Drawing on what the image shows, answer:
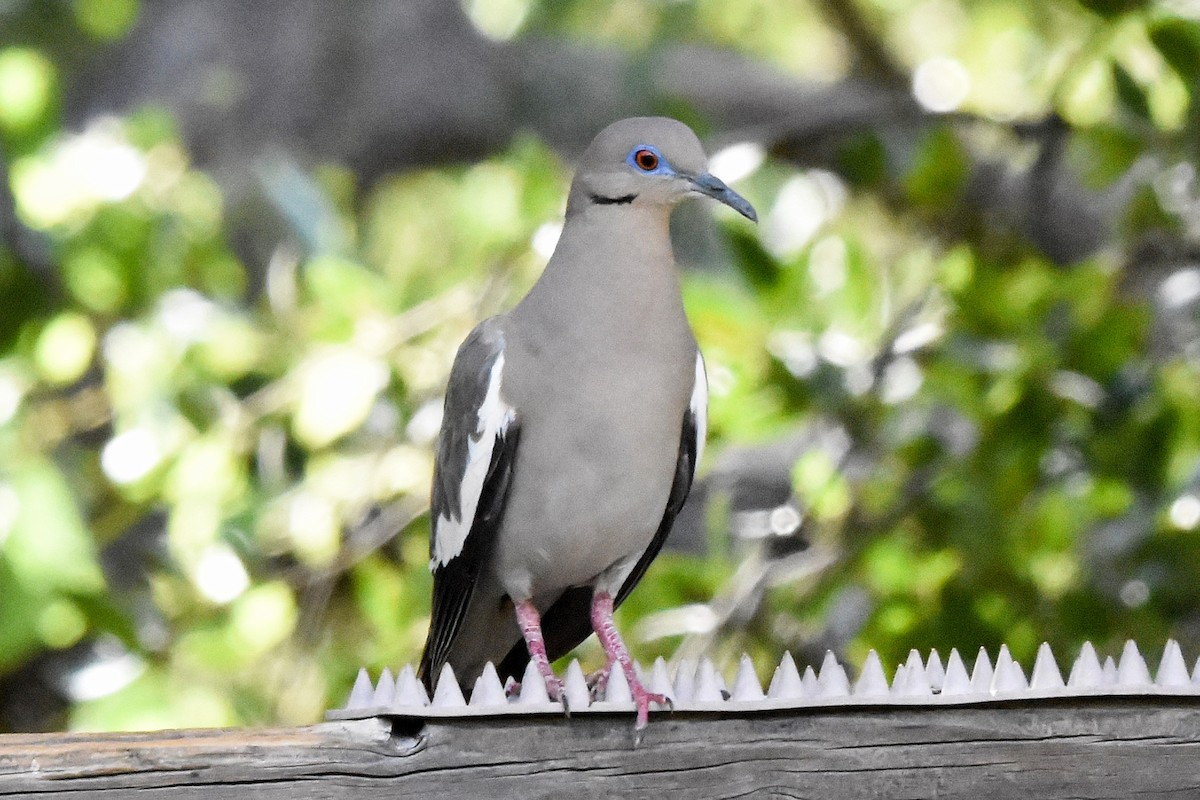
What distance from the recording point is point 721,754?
128cm

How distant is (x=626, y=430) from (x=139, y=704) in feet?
4.70

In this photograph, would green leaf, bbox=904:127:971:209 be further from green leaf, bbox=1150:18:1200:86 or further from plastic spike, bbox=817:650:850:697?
plastic spike, bbox=817:650:850:697

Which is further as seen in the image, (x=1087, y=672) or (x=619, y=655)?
(x=619, y=655)

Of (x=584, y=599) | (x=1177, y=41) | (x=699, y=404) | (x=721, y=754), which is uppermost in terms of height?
(x=1177, y=41)

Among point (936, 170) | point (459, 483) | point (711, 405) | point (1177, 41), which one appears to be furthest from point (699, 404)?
point (936, 170)

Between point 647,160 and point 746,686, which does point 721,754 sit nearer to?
point 746,686

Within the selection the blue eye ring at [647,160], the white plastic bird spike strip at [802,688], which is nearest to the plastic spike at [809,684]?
the white plastic bird spike strip at [802,688]

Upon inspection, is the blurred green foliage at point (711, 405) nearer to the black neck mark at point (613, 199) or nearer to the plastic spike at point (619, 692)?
the black neck mark at point (613, 199)

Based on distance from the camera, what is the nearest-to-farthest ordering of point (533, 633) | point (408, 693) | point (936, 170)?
point (408, 693)
point (533, 633)
point (936, 170)

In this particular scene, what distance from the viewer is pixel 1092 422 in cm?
261

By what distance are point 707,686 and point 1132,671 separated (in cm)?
37

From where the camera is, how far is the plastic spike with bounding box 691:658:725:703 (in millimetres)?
1268

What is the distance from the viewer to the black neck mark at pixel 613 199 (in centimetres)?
166

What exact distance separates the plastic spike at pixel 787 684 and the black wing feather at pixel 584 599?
1.64ft
